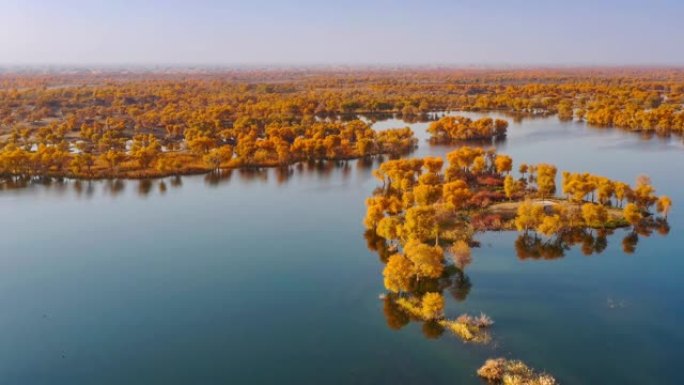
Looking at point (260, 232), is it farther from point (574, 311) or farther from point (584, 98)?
point (584, 98)

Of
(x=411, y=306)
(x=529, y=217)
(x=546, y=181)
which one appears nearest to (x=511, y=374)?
(x=411, y=306)

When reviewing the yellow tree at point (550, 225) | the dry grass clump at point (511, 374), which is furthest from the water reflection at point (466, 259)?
the dry grass clump at point (511, 374)

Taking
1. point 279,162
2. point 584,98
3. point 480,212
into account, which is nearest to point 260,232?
point 480,212

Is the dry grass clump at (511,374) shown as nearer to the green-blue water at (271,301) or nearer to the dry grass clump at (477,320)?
the green-blue water at (271,301)

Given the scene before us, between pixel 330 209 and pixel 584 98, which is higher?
pixel 584 98

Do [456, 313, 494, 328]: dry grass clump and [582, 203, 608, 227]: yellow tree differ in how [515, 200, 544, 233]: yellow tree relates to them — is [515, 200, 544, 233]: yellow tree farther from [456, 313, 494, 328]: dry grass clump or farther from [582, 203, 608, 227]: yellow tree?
[456, 313, 494, 328]: dry grass clump

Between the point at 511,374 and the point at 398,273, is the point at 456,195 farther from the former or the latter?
the point at 511,374
